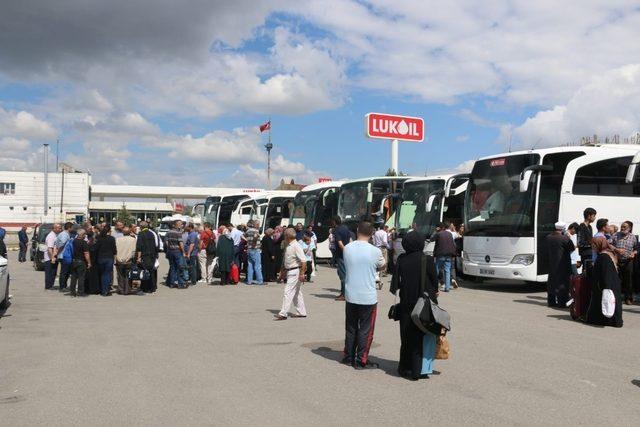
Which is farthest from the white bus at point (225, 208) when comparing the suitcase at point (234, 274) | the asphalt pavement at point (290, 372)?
the asphalt pavement at point (290, 372)

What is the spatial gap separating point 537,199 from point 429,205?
14.0 feet

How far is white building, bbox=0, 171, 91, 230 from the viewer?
86188 mm

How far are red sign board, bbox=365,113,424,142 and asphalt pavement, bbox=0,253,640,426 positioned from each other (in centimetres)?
2488

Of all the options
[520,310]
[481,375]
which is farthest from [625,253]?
[481,375]

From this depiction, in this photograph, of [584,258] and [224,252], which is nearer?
[584,258]

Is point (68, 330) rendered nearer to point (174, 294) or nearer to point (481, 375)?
point (174, 294)

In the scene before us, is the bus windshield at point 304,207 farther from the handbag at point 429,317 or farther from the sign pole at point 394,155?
the handbag at point 429,317

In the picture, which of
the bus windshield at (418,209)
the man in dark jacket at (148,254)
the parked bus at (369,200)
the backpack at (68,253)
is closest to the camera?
the backpack at (68,253)

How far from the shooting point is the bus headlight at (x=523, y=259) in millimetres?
15055

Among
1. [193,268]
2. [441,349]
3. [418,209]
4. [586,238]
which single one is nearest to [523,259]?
[586,238]

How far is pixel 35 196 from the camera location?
3462 inches

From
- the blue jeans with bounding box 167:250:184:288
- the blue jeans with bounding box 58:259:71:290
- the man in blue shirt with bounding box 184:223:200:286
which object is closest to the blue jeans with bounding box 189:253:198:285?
the man in blue shirt with bounding box 184:223:200:286

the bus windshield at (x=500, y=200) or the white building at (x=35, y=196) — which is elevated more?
the white building at (x=35, y=196)

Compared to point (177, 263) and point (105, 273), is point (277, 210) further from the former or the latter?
point (105, 273)
